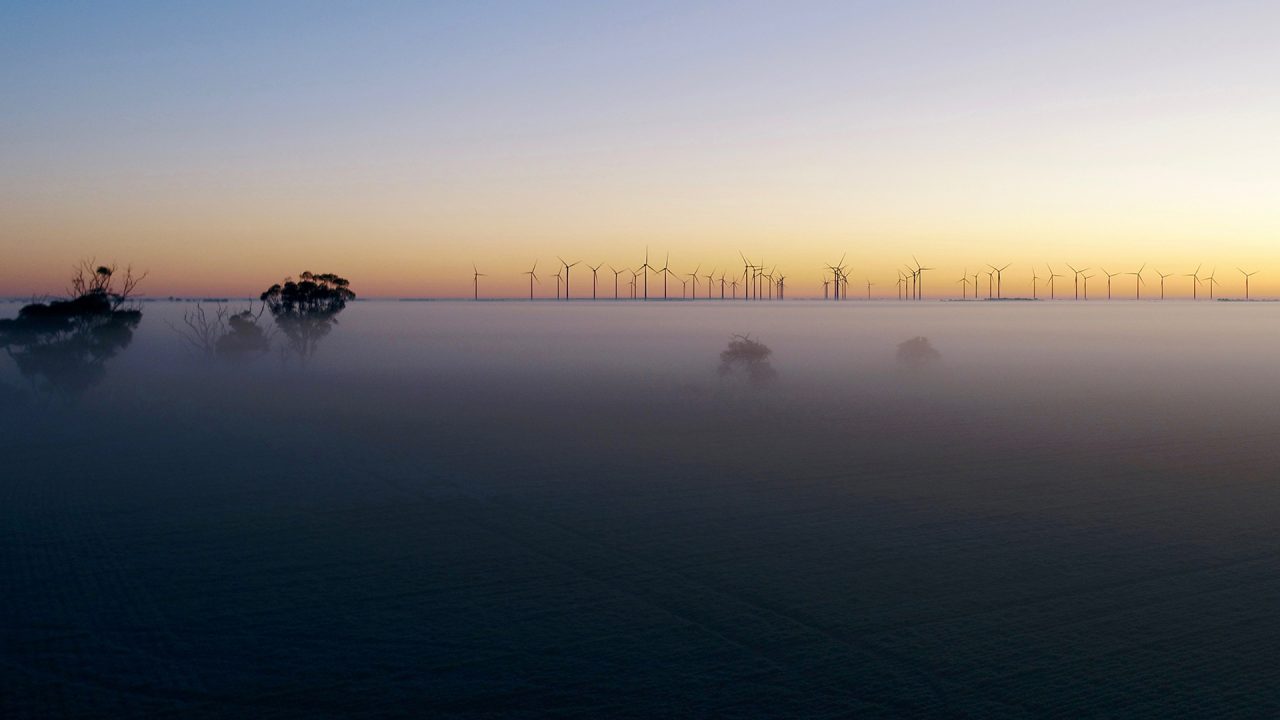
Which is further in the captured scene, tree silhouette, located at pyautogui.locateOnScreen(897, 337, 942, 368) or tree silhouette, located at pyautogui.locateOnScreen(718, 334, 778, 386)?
tree silhouette, located at pyautogui.locateOnScreen(897, 337, 942, 368)

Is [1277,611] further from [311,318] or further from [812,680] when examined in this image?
[311,318]

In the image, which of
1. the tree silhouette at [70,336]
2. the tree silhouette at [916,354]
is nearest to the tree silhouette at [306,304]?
the tree silhouette at [70,336]

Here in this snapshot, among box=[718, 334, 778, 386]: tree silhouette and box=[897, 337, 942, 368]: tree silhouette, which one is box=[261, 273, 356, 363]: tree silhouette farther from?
box=[897, 337, 942, 368]: tree silhouette

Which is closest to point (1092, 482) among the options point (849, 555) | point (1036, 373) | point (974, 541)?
point (974, 541)

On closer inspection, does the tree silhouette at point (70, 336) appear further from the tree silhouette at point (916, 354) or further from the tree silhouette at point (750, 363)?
the tree silhouette at point (916, 354)

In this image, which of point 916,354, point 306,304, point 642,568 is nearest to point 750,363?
point 916,354

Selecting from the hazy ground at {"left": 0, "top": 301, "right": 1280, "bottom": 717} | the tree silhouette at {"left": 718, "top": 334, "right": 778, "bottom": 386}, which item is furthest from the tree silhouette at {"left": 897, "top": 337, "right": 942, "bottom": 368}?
the hazy ground at {"left": 0, "top": 301, "right": 1280, "bottom": 717}
